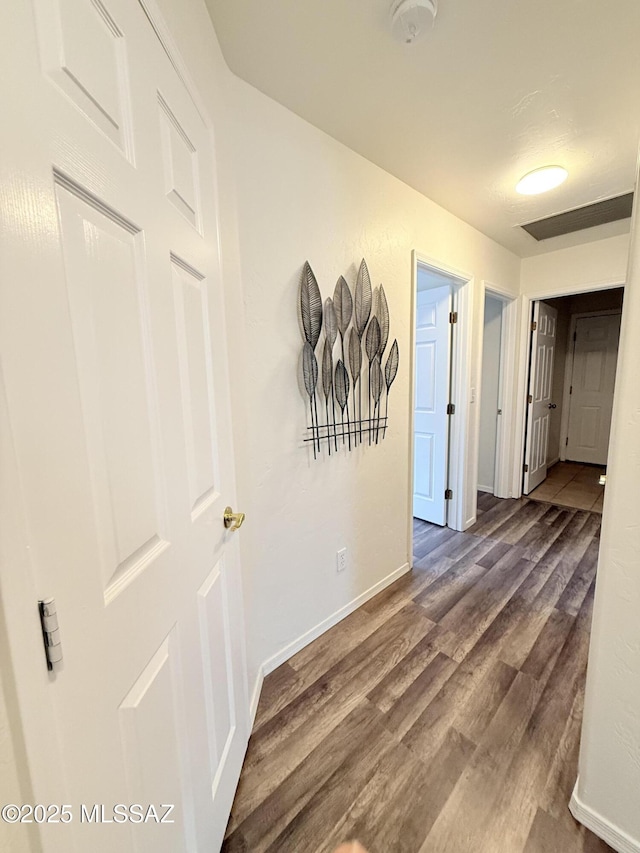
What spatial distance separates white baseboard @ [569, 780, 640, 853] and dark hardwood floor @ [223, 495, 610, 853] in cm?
3

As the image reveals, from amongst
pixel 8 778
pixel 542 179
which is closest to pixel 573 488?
pixel 542 179

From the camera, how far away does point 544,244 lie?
297cm

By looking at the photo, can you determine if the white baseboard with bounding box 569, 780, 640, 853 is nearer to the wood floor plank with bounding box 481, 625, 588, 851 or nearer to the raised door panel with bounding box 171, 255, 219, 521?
the wood floor plank with bounding box 481, 625, 588, 851

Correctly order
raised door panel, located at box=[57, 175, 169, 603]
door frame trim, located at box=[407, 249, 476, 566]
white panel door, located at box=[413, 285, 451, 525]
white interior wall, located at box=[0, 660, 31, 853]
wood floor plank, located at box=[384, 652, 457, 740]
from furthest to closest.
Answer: white panel door, located at box=[413, 285, 451, 525]
door frame trim, located at box=[407, 249, 476, 566]
wood floor plank, located at box=[384, 652, 457, 740]
raised door panel, located at box=[57, 175, 169, 603]
white interior wall, located at box=[0, 660, 31, 853]

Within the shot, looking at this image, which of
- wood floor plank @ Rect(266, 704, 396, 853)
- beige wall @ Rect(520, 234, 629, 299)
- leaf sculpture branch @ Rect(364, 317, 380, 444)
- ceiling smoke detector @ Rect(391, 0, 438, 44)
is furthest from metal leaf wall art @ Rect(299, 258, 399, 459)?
beige wall @ Rect(520, 234, 629, 299)

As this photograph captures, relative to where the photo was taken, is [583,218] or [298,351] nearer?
[298,351]

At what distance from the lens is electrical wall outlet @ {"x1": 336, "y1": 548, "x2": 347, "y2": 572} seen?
1.84 meters

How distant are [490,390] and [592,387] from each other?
2.12m

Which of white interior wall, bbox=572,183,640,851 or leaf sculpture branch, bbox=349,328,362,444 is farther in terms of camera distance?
leaf sculpture branch, bbox=349,328,362,444

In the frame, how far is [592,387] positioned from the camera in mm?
4602

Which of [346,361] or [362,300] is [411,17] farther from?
[346,361]

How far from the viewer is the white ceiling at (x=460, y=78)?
1.07 m

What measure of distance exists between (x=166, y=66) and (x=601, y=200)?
2770 millimetres

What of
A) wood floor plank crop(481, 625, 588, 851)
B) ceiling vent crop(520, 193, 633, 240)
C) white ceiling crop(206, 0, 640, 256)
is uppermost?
ceiling vent crop(520, 193, 633, 240)
